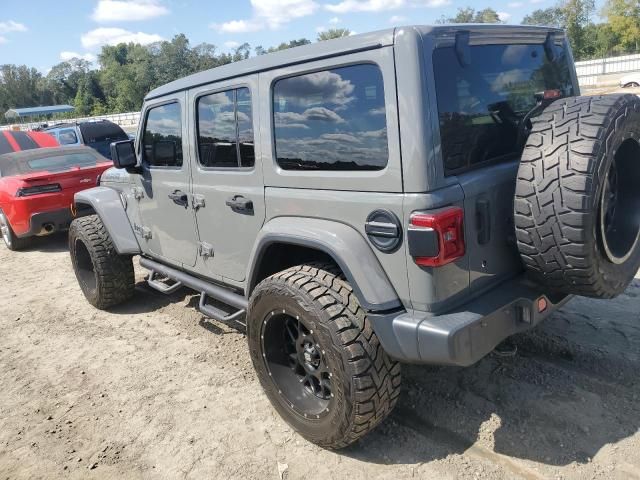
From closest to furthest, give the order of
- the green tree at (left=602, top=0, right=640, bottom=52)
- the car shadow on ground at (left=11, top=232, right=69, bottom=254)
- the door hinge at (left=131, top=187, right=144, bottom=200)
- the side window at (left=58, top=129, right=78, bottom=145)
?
the door hinge at (left=131, top=187, right=144, bottom=200), the car shadow on ground at (left=11, top=232, right=69, bottom=254), the side window at (left=58, top=129, right=78, bottom=145), the green tree at (left=602, top=0, right=640, bottom=52)

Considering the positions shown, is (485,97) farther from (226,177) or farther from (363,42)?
(226,177)

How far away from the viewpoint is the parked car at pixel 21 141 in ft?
33.9

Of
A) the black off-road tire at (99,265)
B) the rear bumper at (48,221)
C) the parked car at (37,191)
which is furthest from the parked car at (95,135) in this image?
the black off-road tire at (99,265)

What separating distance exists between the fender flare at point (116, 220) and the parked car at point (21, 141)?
22.8 ft

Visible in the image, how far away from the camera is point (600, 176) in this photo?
2199 millimetres

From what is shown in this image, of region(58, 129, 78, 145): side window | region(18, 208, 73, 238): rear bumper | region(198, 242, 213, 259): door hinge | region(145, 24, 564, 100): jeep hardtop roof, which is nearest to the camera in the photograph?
region(145, 24, 564, 100): jeep hardtop roof

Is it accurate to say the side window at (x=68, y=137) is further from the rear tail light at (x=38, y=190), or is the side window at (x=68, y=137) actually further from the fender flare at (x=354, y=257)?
the fender flare at (x=354, y=257)

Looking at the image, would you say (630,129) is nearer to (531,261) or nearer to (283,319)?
(531,261)

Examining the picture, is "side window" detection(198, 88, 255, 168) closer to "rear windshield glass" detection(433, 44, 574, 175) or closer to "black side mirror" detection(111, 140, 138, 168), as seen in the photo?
"black side mirror" detection(111, 140, 138, 168)

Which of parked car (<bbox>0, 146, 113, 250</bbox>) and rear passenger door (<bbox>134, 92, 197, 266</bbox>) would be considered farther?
parked car (<bbox>0, 146, 113, 250</bbox>)

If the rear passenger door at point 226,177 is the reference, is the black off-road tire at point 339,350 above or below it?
below

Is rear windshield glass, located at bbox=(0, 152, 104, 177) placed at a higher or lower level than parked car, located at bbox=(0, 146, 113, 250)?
higher

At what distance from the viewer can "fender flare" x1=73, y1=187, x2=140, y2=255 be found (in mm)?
4559

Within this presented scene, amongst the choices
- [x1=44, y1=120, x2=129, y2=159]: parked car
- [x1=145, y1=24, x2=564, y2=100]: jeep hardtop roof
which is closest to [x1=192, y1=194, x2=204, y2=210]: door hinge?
[x1=145, y1=24, x2=564, y2=100]: jeep hardtop roof
